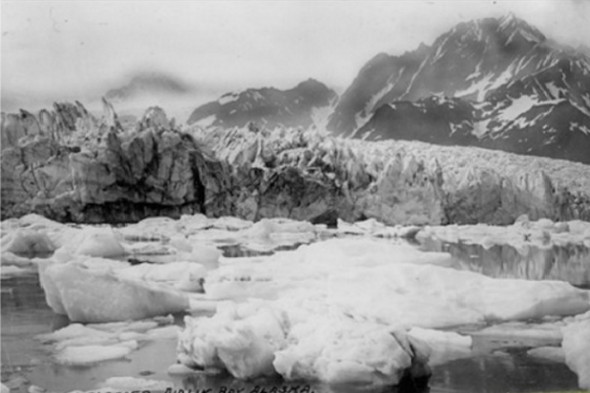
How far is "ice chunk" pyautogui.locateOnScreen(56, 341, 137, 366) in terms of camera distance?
2.91 m

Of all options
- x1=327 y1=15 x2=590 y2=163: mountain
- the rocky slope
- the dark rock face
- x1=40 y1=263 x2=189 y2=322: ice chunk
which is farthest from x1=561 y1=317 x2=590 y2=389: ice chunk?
the dark rock face

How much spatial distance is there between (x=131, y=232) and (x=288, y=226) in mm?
1977

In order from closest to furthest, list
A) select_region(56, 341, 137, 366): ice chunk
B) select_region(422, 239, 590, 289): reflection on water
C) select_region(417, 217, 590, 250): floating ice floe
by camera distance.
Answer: select_region(56, 341, 137, 366): ice chunk, select_region(422, 239, 590, 289): reflection on water, select_region(417, 217, 590, 250): floating ice floe

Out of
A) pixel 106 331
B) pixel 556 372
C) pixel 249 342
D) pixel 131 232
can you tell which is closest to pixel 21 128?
pixel 131 232

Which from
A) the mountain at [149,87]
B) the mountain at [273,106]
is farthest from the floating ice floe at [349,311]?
the mountain at [149,87]

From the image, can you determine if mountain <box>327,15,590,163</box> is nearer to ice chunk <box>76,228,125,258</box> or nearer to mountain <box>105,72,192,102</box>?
mountain <box>105,72,192,102</box>

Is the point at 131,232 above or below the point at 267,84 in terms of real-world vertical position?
below

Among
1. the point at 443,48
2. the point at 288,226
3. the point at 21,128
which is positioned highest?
the point at 443,48

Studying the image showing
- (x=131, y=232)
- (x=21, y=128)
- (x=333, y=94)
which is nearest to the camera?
(x=333, y=94)

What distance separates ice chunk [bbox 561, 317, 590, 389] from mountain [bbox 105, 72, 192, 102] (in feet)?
8.41

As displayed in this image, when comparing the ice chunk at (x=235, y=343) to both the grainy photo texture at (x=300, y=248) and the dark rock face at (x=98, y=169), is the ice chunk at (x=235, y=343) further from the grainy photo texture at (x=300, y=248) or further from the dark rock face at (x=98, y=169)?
the dark rock face at (x=98, y=169)

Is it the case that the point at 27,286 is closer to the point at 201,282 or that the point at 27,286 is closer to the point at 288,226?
the point at 201,282

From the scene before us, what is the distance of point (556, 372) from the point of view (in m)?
2.89

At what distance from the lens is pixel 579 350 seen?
113 inches
